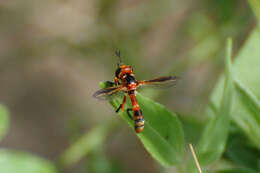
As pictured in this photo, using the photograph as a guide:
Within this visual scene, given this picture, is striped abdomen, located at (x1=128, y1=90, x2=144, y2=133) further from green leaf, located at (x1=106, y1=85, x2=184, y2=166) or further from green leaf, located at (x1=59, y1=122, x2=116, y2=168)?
green leaf, located at (x1=59, y1=122, x2=116, y2=168)

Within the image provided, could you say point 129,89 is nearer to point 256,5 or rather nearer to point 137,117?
point 137,117

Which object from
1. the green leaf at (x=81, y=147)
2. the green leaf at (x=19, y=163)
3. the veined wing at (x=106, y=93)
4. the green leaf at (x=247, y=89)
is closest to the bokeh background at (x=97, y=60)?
the green leaf at (x=81, y=147)

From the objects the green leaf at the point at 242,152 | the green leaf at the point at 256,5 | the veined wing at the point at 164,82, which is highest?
the green leaf at the point at 256,5

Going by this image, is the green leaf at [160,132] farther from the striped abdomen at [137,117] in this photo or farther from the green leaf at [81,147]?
the green leaf at [81,147]

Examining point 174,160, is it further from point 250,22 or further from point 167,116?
point 250,22

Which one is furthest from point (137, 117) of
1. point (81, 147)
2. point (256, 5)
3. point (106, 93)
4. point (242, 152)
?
point (81, 147)
